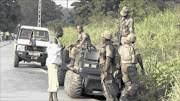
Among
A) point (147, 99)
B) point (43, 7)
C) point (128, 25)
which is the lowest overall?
point (147, 99)

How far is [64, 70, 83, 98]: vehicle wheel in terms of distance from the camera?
10516 millimetres

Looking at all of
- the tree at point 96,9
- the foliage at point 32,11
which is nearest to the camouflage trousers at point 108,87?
the tree at point 96,9

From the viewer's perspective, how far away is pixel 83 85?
416 inches

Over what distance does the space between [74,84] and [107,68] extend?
1.98 m

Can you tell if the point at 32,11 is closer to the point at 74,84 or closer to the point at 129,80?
the point at 74,84

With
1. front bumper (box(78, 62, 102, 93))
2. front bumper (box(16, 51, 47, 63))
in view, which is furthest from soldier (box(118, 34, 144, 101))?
front bumper (box(16, 51, 47, 63))

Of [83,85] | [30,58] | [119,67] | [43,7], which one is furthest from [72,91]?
[43,7]

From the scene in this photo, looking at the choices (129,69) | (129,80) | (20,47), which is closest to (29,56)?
(20,47)

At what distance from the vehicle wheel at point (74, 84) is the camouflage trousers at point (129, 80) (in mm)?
Result: 1824

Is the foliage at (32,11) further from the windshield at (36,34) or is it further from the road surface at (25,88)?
the road surface at (25,88)

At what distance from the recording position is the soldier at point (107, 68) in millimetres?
8750

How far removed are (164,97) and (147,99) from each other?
0.38m

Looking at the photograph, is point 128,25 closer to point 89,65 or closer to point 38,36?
point 89,65

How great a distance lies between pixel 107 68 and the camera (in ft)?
28.7
